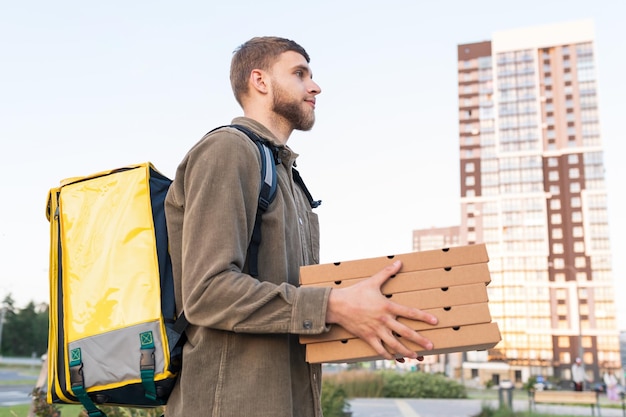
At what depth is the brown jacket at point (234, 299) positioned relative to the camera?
1363 millimetres

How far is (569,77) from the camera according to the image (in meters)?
81.9

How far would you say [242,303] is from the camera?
4.46 feet

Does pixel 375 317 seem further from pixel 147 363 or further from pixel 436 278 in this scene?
pixel 147 363

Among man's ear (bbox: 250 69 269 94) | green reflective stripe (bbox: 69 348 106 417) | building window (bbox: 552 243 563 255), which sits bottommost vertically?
green reflective stripe (bbox: 69 348 106 417)

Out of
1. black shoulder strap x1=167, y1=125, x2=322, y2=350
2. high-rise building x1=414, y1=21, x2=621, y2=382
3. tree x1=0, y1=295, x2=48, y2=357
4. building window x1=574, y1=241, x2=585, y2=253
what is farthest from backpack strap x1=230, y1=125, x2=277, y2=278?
building window x1=574, y1=241, x2=585, y2=253

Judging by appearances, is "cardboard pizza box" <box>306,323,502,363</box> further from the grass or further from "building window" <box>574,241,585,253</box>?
"building window" <box>574,241,585,253</box>

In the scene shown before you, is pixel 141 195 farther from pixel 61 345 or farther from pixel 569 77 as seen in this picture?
pixel 569 77

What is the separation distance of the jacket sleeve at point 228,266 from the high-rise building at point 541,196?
7680 cm

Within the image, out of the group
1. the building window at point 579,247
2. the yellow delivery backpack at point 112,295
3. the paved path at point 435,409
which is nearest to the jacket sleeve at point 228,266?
the yellow delivery backpack at point 112,295

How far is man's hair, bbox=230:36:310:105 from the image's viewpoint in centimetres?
179

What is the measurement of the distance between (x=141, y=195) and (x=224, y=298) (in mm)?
403

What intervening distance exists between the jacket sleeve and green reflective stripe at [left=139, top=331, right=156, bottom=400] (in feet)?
0.41

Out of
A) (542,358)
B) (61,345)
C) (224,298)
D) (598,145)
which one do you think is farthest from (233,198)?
(598,145)

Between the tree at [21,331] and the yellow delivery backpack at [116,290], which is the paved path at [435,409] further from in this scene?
the tree at [21,331]
